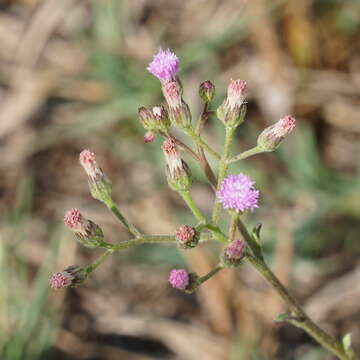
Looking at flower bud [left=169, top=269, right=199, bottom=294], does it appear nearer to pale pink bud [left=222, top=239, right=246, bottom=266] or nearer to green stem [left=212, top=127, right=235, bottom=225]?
pale pink bud [left=222, top=239, right=246, bottom=266]

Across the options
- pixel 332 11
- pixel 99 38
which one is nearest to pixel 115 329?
pixel 99 38

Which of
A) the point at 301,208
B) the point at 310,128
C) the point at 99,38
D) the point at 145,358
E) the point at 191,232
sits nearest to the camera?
the point at 191,232

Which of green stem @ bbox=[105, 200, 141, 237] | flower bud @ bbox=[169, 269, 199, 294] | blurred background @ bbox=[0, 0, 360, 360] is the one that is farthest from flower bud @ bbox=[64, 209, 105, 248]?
blurred background @ bbox=[0, 0, 360, 360]

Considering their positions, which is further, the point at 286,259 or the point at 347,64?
the point at 347,64

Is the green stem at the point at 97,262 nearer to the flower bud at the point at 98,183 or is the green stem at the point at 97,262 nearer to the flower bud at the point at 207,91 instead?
the flower bud at the point at 98,183

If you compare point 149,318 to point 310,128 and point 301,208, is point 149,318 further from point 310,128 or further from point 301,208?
point 310,128

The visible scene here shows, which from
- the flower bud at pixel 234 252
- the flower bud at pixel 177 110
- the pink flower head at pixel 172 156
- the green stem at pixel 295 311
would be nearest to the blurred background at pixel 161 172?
the green stem at pixel 295 311
